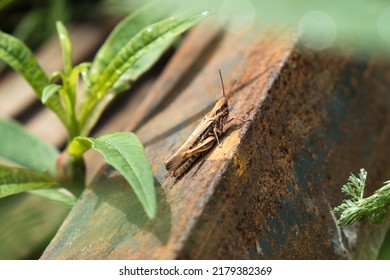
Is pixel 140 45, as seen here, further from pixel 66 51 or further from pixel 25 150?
pixel 25 150

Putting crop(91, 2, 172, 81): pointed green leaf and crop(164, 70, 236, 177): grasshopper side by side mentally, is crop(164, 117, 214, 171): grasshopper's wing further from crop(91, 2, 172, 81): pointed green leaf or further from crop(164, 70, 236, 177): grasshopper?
crop(91, 2, 172, 81): pointed green leaf

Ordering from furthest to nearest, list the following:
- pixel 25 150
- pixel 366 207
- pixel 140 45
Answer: pixel 25 150, pixel 140 45, pixel 366 207

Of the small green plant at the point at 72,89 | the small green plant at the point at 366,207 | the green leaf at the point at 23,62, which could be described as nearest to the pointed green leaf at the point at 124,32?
the small green plant at the point at 72,89

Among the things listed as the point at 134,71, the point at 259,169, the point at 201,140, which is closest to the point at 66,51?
the point at 134,71

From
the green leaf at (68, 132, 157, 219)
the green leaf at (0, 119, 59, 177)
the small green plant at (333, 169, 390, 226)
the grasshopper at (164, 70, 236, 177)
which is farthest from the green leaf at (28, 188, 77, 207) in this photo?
the small green plant at (333, 169, 390, 226)

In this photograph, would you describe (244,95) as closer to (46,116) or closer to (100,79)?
(100,79)

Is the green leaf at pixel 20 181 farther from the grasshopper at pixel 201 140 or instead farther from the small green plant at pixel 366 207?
the small green plant at pixel 366 207
